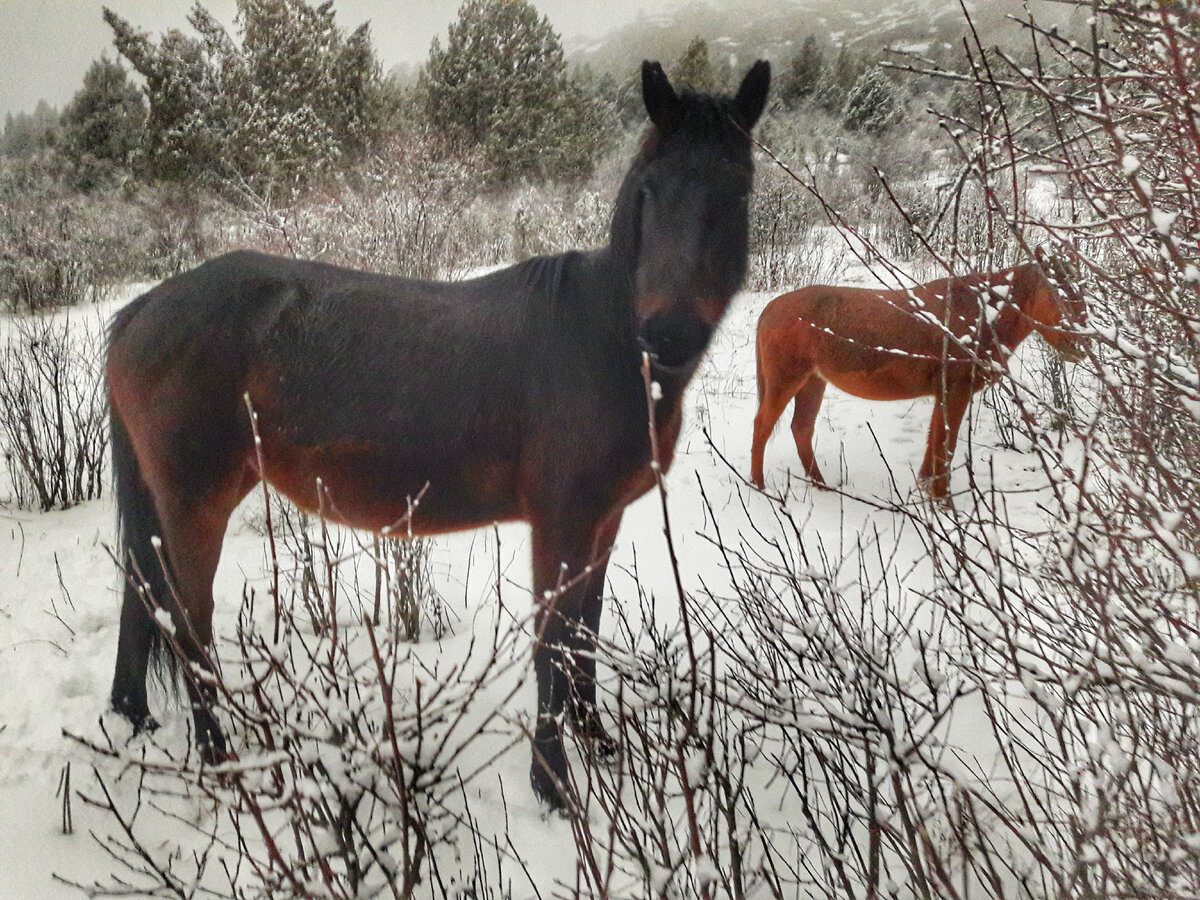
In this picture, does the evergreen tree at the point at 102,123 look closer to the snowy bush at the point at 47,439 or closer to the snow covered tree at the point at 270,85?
the snow covered tree at the point at 270,85

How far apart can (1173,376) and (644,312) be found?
0.95m

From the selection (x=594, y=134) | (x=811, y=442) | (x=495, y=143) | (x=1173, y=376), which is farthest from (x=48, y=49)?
(x=1173, y=376)

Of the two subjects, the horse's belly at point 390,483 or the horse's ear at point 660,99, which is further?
the horse's belly at point 390,483

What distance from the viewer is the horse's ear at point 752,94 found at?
5.37 feet

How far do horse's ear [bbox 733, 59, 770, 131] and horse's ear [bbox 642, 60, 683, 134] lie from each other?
0.18 meters

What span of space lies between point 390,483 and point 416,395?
0.25 m

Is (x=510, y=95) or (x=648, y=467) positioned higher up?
(x=510, y=95)

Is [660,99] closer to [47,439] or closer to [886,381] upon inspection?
[886,381]

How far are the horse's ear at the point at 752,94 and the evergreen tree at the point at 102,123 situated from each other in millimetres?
3160

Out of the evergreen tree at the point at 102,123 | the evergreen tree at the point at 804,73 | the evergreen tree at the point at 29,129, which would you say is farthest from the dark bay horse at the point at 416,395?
the evergreen tree at the point at 29,129

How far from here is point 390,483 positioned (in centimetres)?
179

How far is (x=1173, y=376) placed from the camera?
933mm

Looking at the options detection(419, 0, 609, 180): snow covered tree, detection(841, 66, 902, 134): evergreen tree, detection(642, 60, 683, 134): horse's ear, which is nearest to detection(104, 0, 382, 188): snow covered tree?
detection(419, 0, 609, 180): snow covered tree

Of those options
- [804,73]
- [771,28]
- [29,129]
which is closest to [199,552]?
[29,129]
